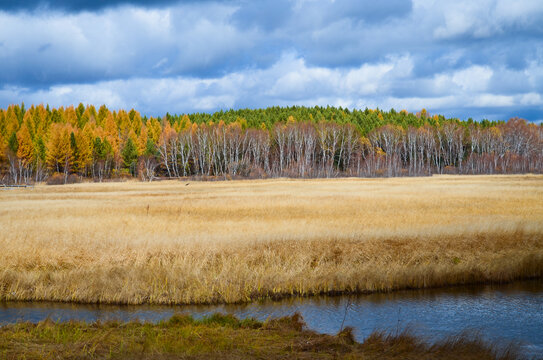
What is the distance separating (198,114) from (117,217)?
155 meters

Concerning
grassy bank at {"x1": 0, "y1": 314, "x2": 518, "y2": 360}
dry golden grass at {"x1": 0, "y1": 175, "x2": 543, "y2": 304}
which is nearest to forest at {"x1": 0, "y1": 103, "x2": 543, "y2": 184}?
dry golden grass at {"x1": 0, "y1": 175, "x2": 543, "y2": 304}

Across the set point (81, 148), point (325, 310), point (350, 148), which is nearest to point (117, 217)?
point (325, 310)

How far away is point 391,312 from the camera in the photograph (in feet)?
45.5

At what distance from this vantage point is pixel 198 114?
181 metres

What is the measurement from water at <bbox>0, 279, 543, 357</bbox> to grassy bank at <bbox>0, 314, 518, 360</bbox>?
1.51m

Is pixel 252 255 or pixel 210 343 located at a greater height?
pixel 252 255

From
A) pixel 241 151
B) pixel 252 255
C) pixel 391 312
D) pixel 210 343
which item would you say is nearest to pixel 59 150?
pixel 241 151

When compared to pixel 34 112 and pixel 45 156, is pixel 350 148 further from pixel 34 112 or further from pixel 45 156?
pixel 34 112

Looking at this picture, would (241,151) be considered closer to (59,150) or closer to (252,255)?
(59,150)

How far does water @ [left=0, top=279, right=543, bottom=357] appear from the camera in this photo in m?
12.4

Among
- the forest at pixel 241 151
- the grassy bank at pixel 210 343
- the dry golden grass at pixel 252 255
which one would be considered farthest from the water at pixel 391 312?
the forest at pixel 241 151

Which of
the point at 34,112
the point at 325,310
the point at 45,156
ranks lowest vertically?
the point at 325,310

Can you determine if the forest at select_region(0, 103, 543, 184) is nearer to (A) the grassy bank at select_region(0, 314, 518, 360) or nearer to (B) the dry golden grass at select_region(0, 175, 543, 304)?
(B) the dry golden grass at select_region(0, 175, 543, 304)

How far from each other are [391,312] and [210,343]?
6.40 meters
